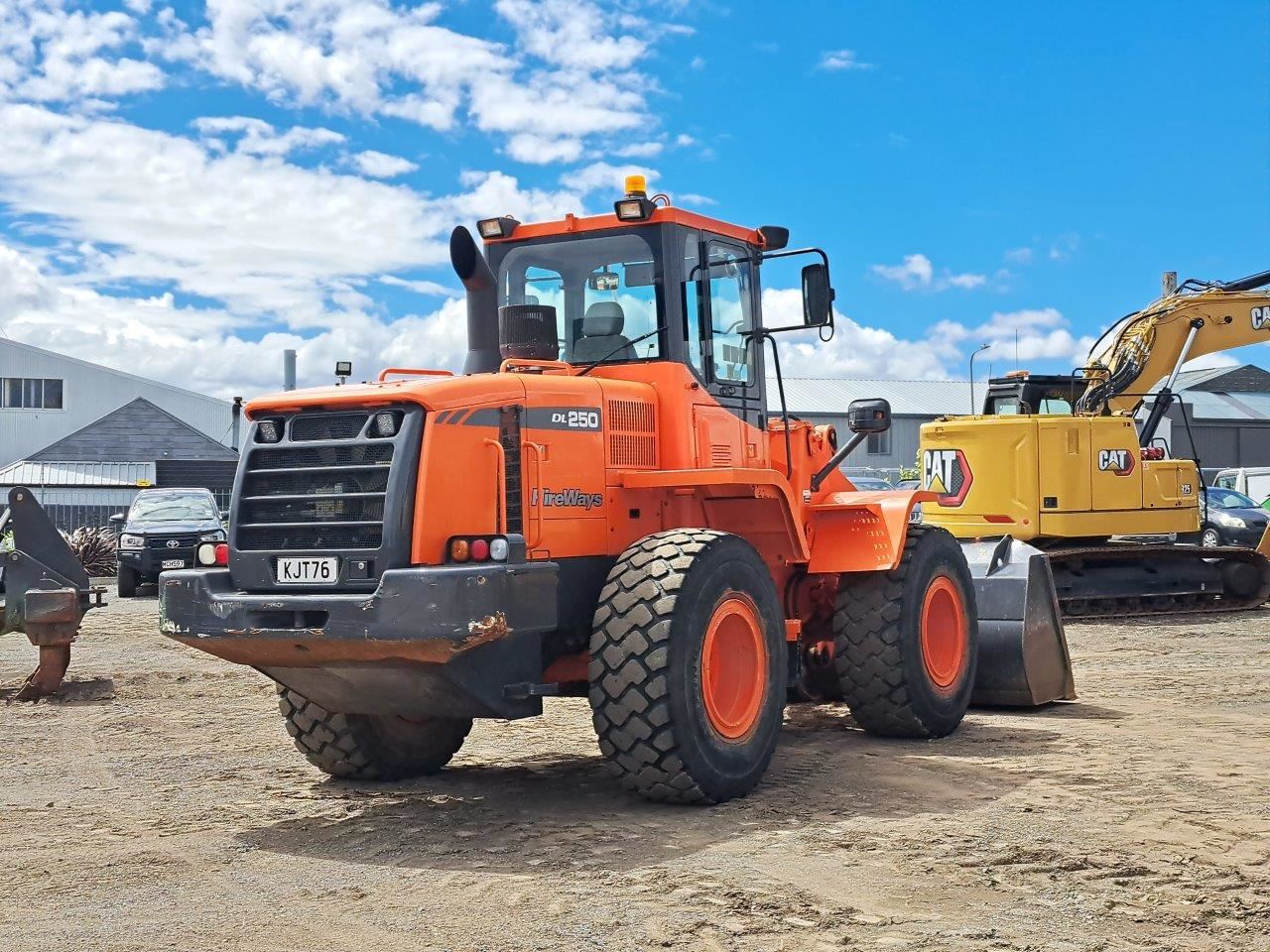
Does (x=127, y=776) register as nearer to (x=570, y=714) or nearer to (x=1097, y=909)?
(x=570, y=714)

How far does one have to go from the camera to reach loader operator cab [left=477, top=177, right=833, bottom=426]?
8102mm

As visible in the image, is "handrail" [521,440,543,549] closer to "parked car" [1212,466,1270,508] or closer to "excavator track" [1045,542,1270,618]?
"excavator track" [1045,542,1270,618]

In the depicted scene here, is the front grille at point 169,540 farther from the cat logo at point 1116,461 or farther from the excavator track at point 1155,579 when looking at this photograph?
the cat logo at point 1116,461

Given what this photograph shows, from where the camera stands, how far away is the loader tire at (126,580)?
2433cm

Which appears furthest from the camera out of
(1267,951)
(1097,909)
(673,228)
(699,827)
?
(673,228)

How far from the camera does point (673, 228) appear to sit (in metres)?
8.12

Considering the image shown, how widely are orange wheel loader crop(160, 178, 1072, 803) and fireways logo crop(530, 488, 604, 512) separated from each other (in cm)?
1

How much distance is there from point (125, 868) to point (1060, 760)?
5.04 metres

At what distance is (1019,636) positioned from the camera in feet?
33.6

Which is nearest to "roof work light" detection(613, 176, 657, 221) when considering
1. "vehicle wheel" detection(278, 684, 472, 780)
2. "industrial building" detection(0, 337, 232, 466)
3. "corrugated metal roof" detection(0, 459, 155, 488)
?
"vehicle wheel" detection(278, 684, 472, 780)

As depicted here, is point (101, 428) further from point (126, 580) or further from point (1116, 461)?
point (1116, 461)

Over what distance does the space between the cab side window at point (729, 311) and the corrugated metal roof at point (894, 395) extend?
172 feet

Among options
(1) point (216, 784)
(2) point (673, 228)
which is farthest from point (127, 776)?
(2) point (673, 228)

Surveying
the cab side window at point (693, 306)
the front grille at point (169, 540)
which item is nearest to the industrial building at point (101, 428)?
the front grille at point (169, 540)
